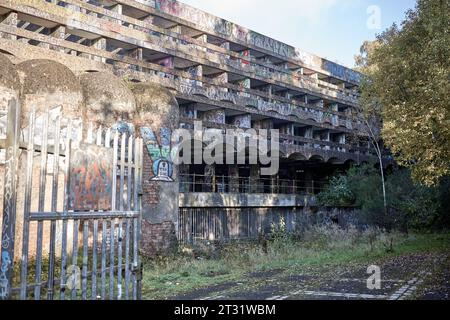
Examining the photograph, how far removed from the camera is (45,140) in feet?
14.5

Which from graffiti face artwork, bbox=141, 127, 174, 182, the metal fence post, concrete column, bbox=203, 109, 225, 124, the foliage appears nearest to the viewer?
the metal fence post

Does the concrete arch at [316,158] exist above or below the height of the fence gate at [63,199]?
above

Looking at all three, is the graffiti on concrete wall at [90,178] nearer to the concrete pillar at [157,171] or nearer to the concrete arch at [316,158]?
the concrete pillar at [157,171]

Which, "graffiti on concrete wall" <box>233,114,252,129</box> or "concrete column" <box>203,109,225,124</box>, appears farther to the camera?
"graffiti on concrete wall" <box>233,114,252,129</box>

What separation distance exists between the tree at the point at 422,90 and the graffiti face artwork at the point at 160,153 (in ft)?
25.1

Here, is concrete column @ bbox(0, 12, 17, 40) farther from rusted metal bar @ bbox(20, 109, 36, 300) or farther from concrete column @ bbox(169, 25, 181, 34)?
rusted metal bar @ bbox(20, 109, 36, 300)

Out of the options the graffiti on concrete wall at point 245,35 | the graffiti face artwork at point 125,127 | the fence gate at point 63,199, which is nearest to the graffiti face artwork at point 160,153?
the graffiti face artwork at point 125,127

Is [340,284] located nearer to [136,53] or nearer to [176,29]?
[136,53]

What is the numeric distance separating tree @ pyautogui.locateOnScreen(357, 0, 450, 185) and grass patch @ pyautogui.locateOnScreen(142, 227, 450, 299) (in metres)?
3.26

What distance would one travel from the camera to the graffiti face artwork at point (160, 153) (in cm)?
1505

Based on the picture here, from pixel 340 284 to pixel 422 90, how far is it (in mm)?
7265

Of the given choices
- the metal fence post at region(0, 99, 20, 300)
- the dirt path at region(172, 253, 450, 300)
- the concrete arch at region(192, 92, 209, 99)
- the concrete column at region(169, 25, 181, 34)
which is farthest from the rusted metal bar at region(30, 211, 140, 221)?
the concrete column at region(169, 25, 181, 34)

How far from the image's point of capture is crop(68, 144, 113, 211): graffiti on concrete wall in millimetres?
4859
